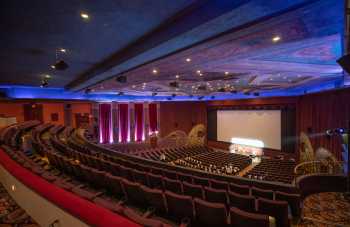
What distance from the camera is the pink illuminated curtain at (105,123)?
1862 centimetres

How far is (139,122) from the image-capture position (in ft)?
66.5

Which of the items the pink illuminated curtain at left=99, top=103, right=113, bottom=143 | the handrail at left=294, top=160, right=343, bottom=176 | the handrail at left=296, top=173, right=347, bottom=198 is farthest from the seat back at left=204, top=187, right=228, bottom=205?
the pink illuminated curtain at left=99, top=103, right=113, bottom=143

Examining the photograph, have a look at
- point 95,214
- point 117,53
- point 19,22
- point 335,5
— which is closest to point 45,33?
point 19,22

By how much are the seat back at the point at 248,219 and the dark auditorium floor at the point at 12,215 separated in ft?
8.23

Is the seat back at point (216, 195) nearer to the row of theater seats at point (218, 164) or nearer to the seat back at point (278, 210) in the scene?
the seat back at point (278, 210)

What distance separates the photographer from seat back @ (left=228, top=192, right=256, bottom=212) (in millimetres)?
3496

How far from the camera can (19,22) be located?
11.8 feet

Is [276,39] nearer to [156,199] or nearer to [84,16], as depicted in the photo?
[84,16]

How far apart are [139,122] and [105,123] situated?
3.24 meters

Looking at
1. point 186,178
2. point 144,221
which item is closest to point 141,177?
point 186,178

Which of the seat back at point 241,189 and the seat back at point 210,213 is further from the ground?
the seat back at point 210,213

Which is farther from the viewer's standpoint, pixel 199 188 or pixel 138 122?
pixel 138 122

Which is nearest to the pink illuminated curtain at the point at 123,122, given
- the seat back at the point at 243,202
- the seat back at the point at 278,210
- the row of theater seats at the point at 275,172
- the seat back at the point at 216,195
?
the row of theater seats at the point at 275,172

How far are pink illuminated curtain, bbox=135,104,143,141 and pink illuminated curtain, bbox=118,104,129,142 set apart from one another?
88 cm
